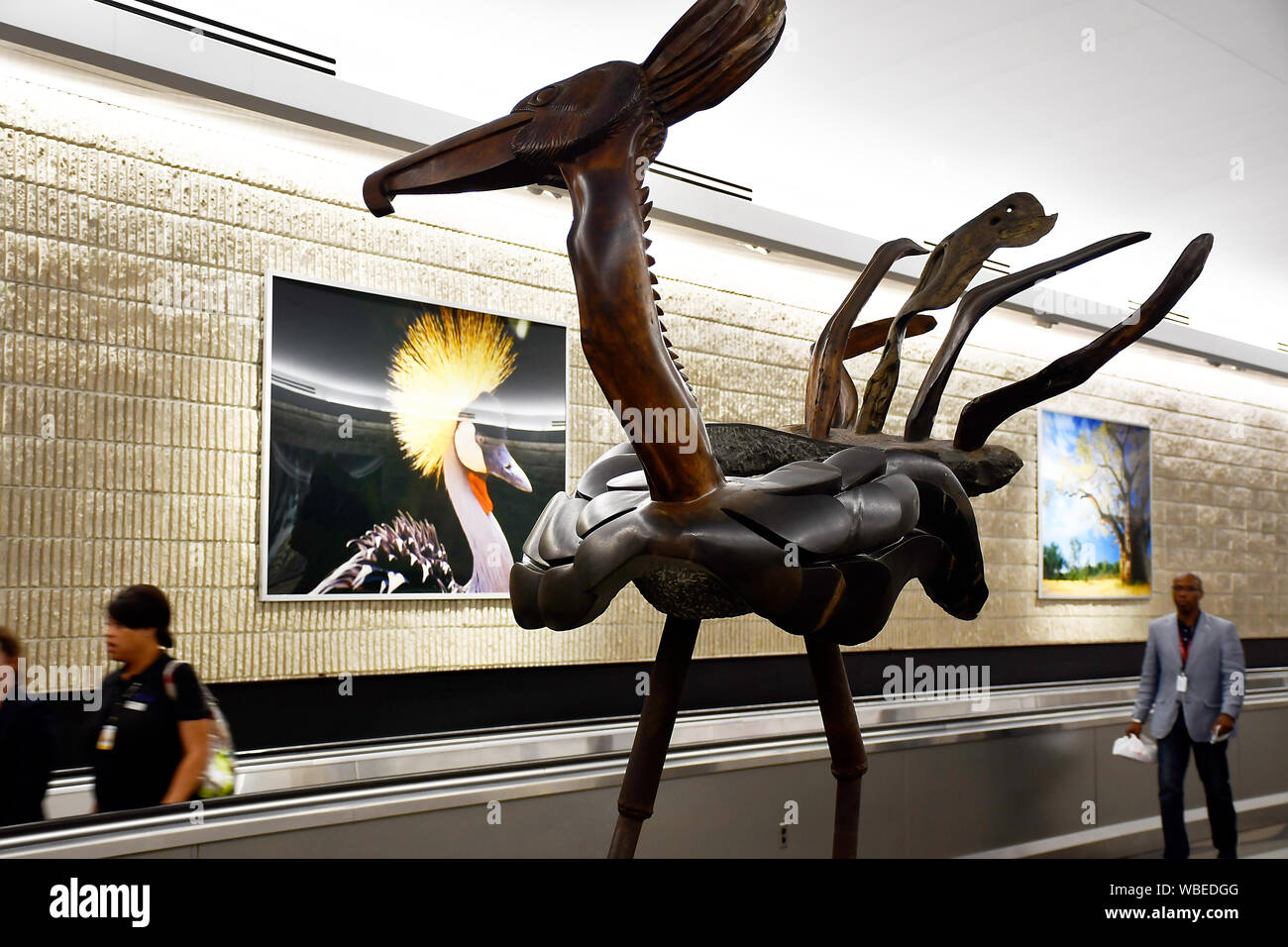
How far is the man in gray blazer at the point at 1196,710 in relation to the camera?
6.32 m

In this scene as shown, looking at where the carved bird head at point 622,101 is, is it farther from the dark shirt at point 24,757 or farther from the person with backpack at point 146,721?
the dark shirt at point 24,757

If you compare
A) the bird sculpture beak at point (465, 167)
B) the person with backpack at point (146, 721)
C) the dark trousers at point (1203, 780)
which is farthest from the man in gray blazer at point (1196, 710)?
the bird sculpture beak at point (465, 167)

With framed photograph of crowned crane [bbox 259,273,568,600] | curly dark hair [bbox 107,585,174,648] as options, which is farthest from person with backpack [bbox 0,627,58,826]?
framed photograph of crowned crane [bbox 259,273,568,600]

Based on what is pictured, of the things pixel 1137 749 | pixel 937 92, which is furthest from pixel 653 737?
pixel 1137 749

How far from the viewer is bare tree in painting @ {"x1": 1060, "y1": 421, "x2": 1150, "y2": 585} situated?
32.5 ft

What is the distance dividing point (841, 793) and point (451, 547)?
4206 mm

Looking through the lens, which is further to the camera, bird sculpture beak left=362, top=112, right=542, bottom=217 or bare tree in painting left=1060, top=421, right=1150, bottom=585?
bare tree in painting left=1060, top=421, right=1150, bottom=585

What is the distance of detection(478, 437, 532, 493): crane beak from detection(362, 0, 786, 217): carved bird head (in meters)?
4.62

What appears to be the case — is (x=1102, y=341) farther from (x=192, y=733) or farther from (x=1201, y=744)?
(x=1201, y=744)

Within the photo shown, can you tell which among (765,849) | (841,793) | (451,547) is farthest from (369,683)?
(841,793)

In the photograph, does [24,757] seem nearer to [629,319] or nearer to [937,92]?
[629,319]

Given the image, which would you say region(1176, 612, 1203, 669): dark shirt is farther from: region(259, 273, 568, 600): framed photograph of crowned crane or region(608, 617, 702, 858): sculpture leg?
region(608, 617, 702, 858): sculpture leg

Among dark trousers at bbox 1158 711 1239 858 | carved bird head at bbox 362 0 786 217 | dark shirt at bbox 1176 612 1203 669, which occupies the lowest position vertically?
dark trousers at bbox 1158 711 1239 858

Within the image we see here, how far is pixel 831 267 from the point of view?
7.70m
